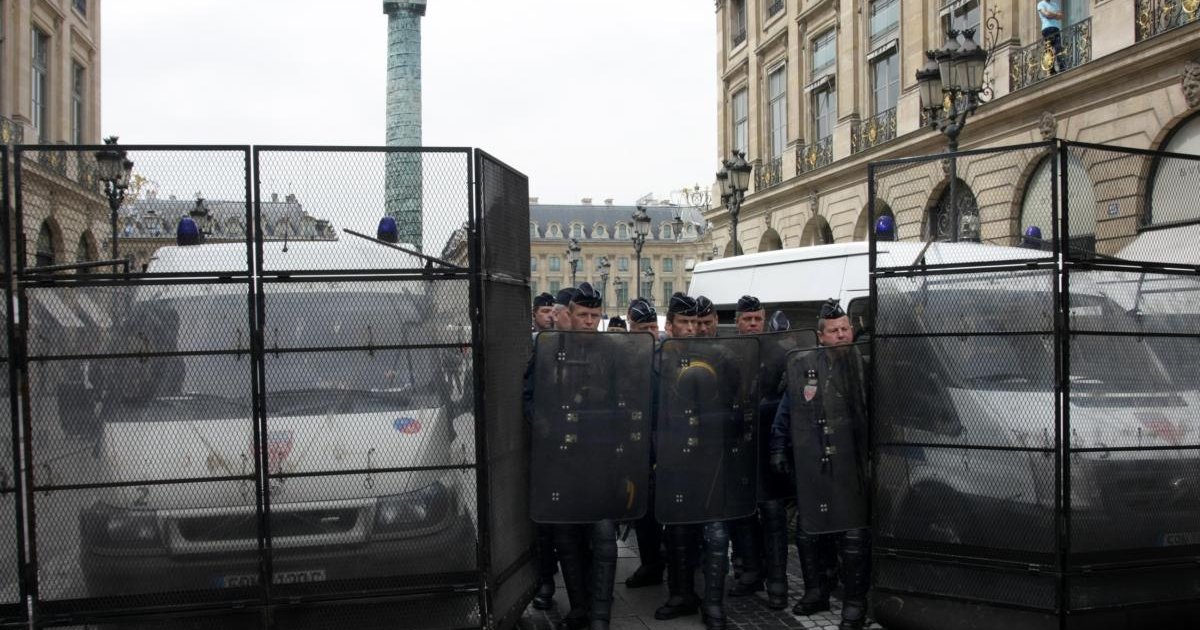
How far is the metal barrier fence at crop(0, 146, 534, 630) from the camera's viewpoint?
5.25 m

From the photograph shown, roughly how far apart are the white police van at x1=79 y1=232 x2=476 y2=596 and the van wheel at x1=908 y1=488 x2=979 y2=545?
9.19 ft

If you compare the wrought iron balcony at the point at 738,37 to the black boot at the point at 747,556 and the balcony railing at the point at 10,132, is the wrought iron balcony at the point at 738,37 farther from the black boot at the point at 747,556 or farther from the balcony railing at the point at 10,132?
the black boot at the point at 747,556

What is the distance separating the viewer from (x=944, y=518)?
602 cm

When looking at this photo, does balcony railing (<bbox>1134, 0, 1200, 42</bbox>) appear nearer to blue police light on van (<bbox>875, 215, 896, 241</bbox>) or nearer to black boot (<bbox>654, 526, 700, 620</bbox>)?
blue police light on van (<bbox>875, 215, 896, 241</bbox>)

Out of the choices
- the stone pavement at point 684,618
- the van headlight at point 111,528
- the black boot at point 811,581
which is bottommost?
the stone pavement at point 684,618

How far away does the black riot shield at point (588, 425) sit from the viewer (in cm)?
610

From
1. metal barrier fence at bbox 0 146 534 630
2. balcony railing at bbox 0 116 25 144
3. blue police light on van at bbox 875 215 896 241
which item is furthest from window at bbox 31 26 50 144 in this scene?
metal barrier fence at bbox 0 146 534 630

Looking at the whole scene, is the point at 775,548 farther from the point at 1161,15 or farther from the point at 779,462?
the point at 1161,15

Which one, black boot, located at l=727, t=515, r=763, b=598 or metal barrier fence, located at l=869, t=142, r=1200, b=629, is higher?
metal barrier fence, located at l=869, t=142, r=1200, b=629

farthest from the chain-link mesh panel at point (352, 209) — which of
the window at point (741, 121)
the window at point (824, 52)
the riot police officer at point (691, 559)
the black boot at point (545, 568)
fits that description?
the window at point (741, 121)

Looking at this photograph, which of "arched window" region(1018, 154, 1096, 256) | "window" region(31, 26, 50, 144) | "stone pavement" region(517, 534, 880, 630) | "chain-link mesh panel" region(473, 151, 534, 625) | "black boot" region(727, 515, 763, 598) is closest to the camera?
"chain-link mesh panel" region(473, 151, 534, 625)

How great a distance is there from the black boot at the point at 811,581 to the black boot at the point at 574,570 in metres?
1.47

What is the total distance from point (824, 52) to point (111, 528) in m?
27.2

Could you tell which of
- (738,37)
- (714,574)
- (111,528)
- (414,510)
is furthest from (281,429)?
(738,37)
